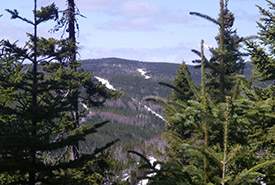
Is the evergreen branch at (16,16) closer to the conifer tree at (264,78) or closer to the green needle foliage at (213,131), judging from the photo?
the green needle foliage at (213,131)

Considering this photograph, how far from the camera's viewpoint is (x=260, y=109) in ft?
16.6

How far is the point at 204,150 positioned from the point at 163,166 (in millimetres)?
755

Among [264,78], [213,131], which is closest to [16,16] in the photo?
[213,131]

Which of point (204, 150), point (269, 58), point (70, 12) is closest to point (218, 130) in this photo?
point (204, 150)

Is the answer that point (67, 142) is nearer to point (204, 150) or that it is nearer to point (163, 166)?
point (163, 166)

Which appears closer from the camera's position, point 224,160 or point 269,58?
point 224,160

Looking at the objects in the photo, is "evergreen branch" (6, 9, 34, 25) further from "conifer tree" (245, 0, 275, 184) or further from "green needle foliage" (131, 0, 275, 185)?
"conifer tree" (245, 0, 275, 184)

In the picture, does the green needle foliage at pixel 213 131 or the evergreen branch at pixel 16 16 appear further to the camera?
the evergreen branch at pixel 16 16

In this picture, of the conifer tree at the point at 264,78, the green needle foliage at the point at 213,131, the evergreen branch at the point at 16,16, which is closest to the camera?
the green needle foliage at the point at 213,131

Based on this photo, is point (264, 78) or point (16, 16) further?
point (264, 78)

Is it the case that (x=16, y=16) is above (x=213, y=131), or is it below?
above

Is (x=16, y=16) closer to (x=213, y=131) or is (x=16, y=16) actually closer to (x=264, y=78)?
(x=213, y=131)

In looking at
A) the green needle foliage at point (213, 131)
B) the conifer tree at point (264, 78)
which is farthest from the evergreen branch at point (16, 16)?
the conifer tree at point (264, 78)

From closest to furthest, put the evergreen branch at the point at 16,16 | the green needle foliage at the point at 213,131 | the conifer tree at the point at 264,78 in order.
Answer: the green needle foliage at the point at 213,131 → the evergreen branch at the point at 16,16 → the conifer tree at the point at 264,78
